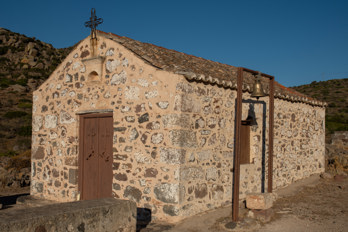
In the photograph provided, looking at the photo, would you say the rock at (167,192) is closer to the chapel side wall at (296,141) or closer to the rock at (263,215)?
Answer: the rock at (263,215)

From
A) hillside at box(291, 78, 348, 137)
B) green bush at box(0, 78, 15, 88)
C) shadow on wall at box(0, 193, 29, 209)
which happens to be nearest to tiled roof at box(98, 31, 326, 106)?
shadow on wall at box(0, 193, 29, 209)

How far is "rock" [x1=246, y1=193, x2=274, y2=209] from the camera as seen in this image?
19.6 ft

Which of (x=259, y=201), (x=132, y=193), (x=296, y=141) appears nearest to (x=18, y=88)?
(x=296, y=141)

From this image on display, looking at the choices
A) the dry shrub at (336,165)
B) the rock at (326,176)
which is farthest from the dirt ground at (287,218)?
the dry shrub at (336,165)

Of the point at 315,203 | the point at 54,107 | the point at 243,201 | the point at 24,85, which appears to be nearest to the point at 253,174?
the point at 243,201

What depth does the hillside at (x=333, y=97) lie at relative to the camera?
78.9 ft

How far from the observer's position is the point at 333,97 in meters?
30.8

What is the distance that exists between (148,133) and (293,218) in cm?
294

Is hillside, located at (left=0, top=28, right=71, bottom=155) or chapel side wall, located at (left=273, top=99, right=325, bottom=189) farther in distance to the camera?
hillside, located at (left=0, top=28, right=71, bottom=155)

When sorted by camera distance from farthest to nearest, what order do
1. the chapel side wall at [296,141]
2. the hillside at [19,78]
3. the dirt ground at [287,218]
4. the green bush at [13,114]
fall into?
the green bush at [13,114] < the hillside at [19,78] < the chapel side wall at [296,141] < the dirt ground at [287,218]

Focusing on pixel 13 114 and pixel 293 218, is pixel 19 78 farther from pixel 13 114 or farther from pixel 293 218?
pixel 293 218

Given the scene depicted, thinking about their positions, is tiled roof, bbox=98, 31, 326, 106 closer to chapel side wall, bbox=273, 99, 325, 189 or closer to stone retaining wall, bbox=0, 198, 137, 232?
chapel side wall, bbox=273, 99, 325, 189

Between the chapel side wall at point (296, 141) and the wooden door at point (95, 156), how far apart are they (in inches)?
167

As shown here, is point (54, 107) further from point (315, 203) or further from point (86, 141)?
point (315, 203)
